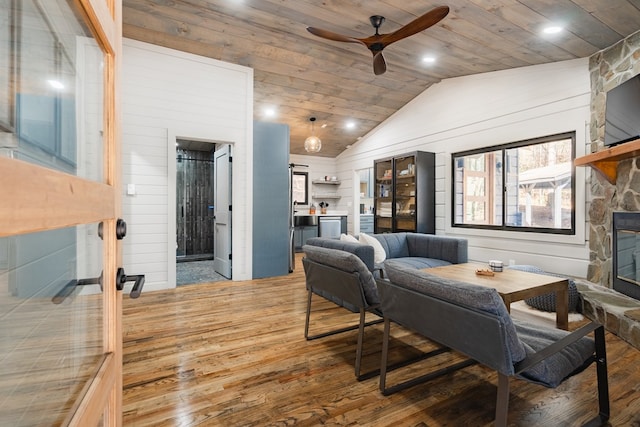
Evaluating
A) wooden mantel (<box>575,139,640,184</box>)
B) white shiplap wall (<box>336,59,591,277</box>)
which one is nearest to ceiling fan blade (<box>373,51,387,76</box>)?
white shiplap wall (<box>336,59,591,277</box>)

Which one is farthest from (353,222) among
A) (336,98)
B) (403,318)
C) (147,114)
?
(403,318)

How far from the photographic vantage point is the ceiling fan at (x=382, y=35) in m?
2.82

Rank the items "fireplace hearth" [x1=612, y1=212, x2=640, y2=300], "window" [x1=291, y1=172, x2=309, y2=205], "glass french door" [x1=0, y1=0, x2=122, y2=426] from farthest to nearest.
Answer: "window" [x1=291, y1=172, x2=309, y2=205] < "fireplace hearth" [x1=612, y1=212, x2=640, y2=300] < "glass french door" [x1=0, y1=0, x2=122, y2=426]

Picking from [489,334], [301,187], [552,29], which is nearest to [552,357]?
[489,334]

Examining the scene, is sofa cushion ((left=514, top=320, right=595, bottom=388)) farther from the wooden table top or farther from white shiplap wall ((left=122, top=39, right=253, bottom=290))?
white shiplap wall ((left=122, top=39, right=253, bottom=290))

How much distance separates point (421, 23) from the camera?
9.68 ft

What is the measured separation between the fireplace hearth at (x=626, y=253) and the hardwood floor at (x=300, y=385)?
596 millimetres

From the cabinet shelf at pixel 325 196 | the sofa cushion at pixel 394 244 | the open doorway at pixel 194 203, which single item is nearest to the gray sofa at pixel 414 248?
the sofa cushion at pixel 394 244

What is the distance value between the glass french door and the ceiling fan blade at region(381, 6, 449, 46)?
265cm

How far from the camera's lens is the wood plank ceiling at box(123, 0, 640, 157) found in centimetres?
304

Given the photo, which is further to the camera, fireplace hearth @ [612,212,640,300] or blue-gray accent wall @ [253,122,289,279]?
blue-gray accent wall @ [253,122,289,279]

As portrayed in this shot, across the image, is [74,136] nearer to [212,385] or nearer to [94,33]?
[94,33]

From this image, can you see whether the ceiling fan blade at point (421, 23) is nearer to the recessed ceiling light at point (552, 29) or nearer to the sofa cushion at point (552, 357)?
the recessed ceiling light at point (552, 29)

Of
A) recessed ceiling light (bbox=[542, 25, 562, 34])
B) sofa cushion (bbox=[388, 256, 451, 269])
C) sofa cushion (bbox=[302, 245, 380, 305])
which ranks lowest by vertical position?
sofa cushion (bbox=[388, 256, 451, 269])
